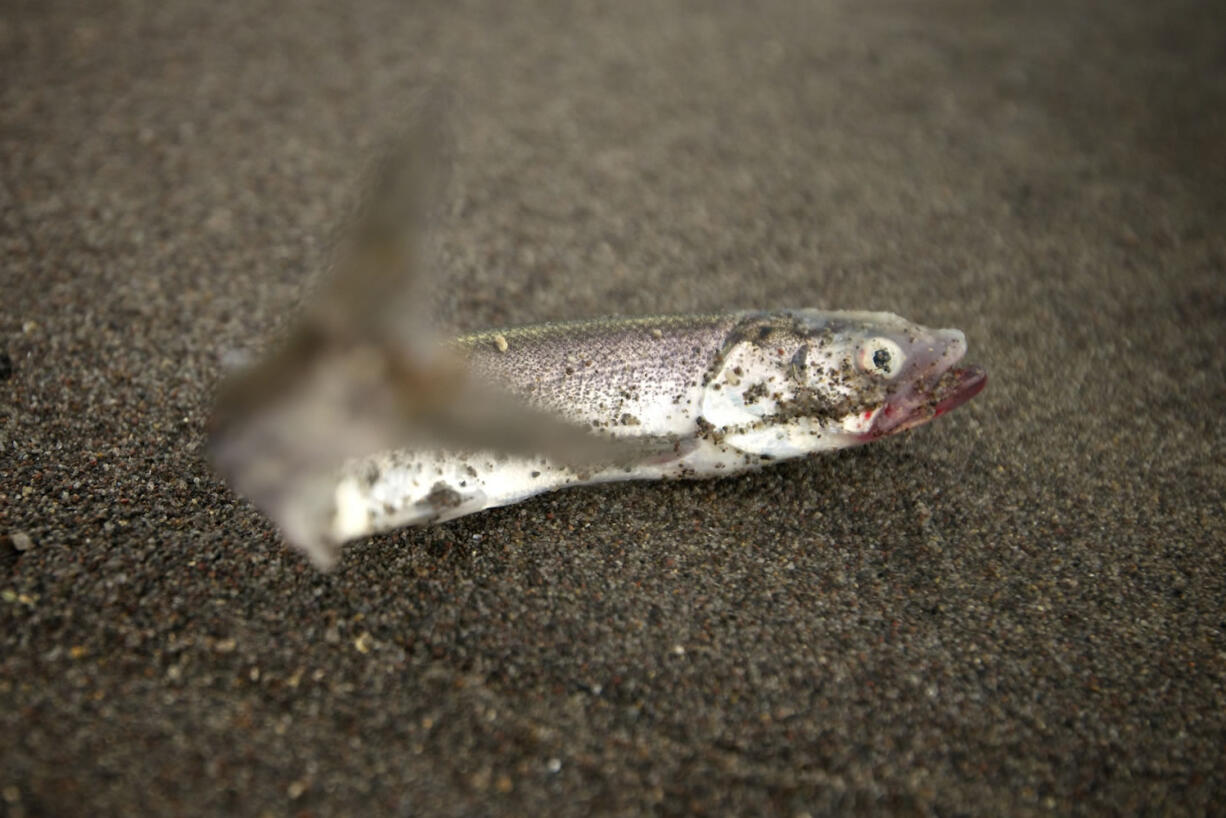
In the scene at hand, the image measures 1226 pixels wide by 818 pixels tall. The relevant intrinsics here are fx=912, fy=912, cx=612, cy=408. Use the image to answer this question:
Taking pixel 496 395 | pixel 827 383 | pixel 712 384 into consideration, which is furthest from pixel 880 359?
pixel 496 395

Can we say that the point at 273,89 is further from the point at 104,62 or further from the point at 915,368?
the point at 915,368

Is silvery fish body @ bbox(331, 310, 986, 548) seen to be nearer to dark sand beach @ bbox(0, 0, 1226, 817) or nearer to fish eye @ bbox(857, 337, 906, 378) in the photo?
fish eye @ bbox(857, 337, 906, 378)

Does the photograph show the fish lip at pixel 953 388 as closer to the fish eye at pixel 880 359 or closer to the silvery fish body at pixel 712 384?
the silvery fish body at pixel 712 384

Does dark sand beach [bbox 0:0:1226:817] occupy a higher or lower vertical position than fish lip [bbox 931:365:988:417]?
lower

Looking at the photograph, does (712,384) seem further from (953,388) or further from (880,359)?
(953,388)

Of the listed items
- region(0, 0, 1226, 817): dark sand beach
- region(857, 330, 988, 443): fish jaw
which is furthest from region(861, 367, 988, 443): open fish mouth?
region(0, 0, 1226, 817): dark sand beach

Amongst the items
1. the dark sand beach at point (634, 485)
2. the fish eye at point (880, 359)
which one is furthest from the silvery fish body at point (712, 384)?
the dark sand beach at point (634, 485)

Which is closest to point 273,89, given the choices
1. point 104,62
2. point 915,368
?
point 104,62

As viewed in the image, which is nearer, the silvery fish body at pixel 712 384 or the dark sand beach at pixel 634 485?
the dark sand beach at pixel 634 485

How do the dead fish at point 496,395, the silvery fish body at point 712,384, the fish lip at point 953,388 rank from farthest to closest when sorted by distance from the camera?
1. the fish lip at point 953,388
2. the silvery fish body at point 712,384
3. the dead fish at point 496,395
